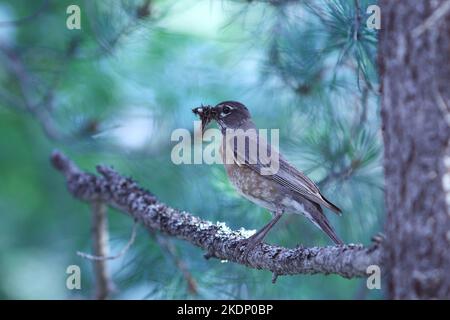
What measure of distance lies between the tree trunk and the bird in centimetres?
91

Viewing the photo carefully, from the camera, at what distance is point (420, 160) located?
1.42m

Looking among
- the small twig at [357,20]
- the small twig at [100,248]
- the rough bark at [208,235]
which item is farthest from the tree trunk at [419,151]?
the small twig at [100,248]

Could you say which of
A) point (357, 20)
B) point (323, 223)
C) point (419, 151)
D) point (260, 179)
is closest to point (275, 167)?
point (260, 179)

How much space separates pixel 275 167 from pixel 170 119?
0.72 meters

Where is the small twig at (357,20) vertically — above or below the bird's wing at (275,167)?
above

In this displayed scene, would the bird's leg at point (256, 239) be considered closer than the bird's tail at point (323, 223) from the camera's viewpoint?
Yes

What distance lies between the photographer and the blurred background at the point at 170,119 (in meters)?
2.68

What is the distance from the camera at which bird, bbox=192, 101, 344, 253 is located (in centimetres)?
256

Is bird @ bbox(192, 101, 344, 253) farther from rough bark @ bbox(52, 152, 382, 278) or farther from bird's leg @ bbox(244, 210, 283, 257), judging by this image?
rough bark @ bbox(52, 152, 382, 278)

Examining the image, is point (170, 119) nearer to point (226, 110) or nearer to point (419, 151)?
point (226, 110)

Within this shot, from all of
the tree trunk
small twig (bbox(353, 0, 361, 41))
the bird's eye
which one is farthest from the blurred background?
the tree trunk

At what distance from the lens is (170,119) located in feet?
10.7

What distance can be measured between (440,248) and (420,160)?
0.18 m

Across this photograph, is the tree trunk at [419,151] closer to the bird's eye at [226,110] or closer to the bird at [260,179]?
the bird at [260,179]
